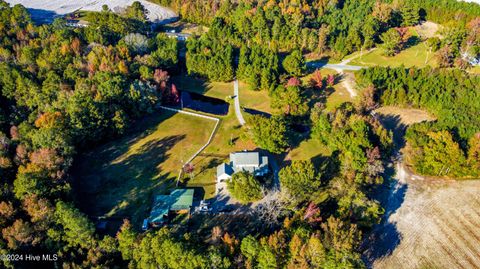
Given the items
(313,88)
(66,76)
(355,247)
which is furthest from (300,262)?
(66,76)

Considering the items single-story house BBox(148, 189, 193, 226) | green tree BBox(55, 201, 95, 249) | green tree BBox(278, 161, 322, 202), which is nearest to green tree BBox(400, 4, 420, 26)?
green tree BBox(278, 161, 322, 202)

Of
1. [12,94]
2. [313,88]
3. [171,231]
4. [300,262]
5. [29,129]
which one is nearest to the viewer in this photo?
[300,262]

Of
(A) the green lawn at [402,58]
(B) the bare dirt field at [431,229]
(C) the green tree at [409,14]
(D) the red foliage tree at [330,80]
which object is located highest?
(C) the green tree at [409,14]

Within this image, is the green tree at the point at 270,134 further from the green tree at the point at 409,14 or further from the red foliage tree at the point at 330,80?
the green tree at the point at 409,14

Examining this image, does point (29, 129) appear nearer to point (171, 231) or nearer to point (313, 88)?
point (171, 231)

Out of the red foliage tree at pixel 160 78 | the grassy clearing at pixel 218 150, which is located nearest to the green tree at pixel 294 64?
the grassy clearing at pixel 218 150
